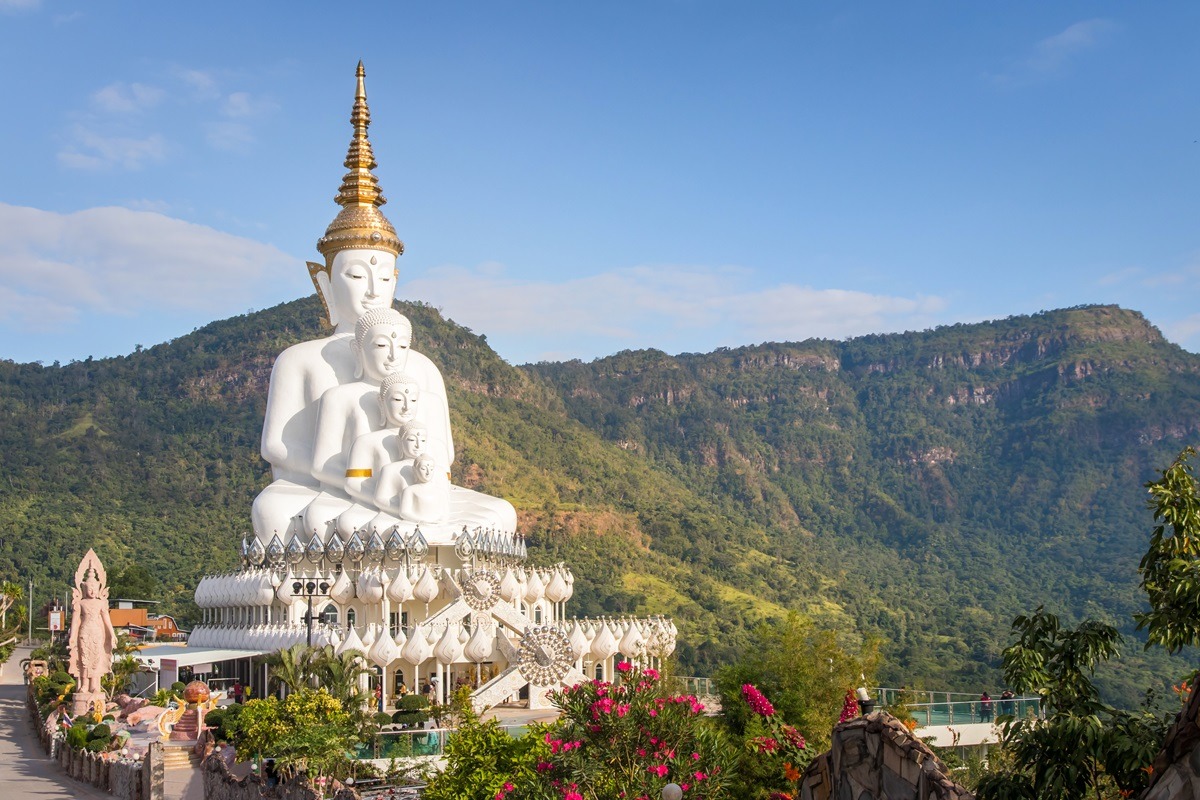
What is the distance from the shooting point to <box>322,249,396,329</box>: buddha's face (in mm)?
39406

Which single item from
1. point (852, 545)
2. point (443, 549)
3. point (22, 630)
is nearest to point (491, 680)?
point (443, 549)

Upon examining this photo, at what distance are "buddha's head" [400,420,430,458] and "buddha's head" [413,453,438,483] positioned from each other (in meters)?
0.33

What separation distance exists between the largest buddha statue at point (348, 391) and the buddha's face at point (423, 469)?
0.28 ft

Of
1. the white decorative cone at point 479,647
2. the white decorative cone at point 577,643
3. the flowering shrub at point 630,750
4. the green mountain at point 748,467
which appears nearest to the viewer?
the flowering shrub at point 630,750

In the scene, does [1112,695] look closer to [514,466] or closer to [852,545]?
[514,466]

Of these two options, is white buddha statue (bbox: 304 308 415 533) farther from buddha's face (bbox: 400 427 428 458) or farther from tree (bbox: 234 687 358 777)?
tree (bbox: 234 687 358 777)

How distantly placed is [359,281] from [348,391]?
4.04m

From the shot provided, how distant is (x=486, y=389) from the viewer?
9381 cm

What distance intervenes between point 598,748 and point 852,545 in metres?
86.9

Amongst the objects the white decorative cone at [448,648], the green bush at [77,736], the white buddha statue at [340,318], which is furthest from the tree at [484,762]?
the white buddha statue at [340,318]

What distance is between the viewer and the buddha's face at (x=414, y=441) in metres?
34.9

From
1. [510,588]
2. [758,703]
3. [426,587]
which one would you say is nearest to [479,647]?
[426,587]

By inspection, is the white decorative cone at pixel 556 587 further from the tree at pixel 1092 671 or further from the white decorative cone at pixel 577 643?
the tree at pixel 1092 671

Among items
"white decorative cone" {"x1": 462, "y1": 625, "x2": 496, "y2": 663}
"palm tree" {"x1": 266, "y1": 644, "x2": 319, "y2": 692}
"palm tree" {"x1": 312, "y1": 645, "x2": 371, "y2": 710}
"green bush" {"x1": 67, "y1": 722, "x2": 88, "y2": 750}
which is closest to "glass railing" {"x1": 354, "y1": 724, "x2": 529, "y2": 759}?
"palm tree" {"x1": 312, "y1": 645, "x2": 371, "y2": 710}
